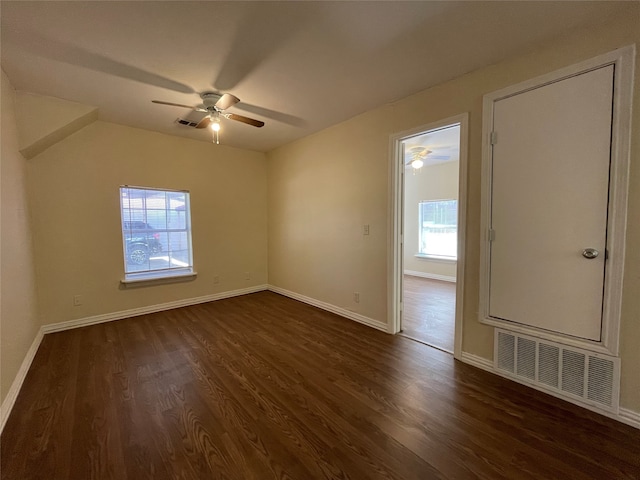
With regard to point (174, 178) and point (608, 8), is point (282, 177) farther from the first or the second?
point (608, 8)

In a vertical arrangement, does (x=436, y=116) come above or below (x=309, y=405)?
above

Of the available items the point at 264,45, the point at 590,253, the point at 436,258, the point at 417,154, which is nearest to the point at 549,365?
the point at 590,253

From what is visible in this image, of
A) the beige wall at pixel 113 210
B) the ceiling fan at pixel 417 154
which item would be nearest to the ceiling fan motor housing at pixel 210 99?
the beige wall at pixel 113 210

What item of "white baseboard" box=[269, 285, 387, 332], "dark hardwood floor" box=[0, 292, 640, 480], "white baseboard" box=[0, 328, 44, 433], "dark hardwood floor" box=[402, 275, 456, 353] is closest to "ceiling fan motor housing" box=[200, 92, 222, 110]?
"dark hardwood floor" box=[0, 292, 640, 480]

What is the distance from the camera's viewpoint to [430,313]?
3807mm

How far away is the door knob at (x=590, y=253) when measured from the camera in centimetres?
181

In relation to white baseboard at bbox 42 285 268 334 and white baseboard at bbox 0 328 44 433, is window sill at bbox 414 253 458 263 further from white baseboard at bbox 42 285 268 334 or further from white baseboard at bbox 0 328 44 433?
white baseboard at bbox 0 328 44 433

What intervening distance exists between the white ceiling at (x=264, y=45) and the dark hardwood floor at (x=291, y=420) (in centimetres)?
260

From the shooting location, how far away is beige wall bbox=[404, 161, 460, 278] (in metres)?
6.01

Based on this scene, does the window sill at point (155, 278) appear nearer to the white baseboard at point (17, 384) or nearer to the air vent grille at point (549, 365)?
the white baseboard at point (17, 384)

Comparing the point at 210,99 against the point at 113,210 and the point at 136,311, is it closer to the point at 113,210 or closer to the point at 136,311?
the point at 113,210

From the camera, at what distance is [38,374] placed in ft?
7.57

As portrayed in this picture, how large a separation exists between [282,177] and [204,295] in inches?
94.8

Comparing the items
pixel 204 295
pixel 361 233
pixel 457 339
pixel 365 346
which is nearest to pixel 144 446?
pixel 365 346
